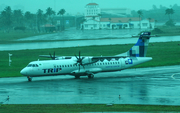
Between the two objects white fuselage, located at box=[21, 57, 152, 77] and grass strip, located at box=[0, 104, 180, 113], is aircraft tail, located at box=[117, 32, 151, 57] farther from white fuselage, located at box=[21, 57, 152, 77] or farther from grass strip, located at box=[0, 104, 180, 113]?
grass strip, located at box=[0, 104, 180, 113]

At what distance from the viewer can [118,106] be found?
27062mm

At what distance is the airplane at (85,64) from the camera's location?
138ft

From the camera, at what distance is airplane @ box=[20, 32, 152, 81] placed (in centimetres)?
4200

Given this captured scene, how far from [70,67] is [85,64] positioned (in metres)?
2.36

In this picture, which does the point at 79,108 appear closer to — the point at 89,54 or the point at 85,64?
the point at 85,64

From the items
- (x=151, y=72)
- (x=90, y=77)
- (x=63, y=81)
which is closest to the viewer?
(x=63, y=81)

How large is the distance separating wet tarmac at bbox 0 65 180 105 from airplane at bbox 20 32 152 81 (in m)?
1.27

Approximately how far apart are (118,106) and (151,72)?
22.5 m

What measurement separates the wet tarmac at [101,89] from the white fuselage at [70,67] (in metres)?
1.25

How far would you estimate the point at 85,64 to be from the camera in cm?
4447

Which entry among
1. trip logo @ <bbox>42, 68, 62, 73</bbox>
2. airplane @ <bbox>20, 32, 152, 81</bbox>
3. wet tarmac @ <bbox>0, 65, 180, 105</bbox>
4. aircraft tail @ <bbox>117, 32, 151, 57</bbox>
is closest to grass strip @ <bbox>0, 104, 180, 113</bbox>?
wet tarmac @ <bbox>0, 65, 180, 105</bbox>

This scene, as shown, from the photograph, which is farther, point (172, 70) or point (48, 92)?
point (172, 70)

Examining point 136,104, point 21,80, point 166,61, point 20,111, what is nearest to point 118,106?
point 136,104

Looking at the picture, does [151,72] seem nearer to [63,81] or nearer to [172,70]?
[172,70]
